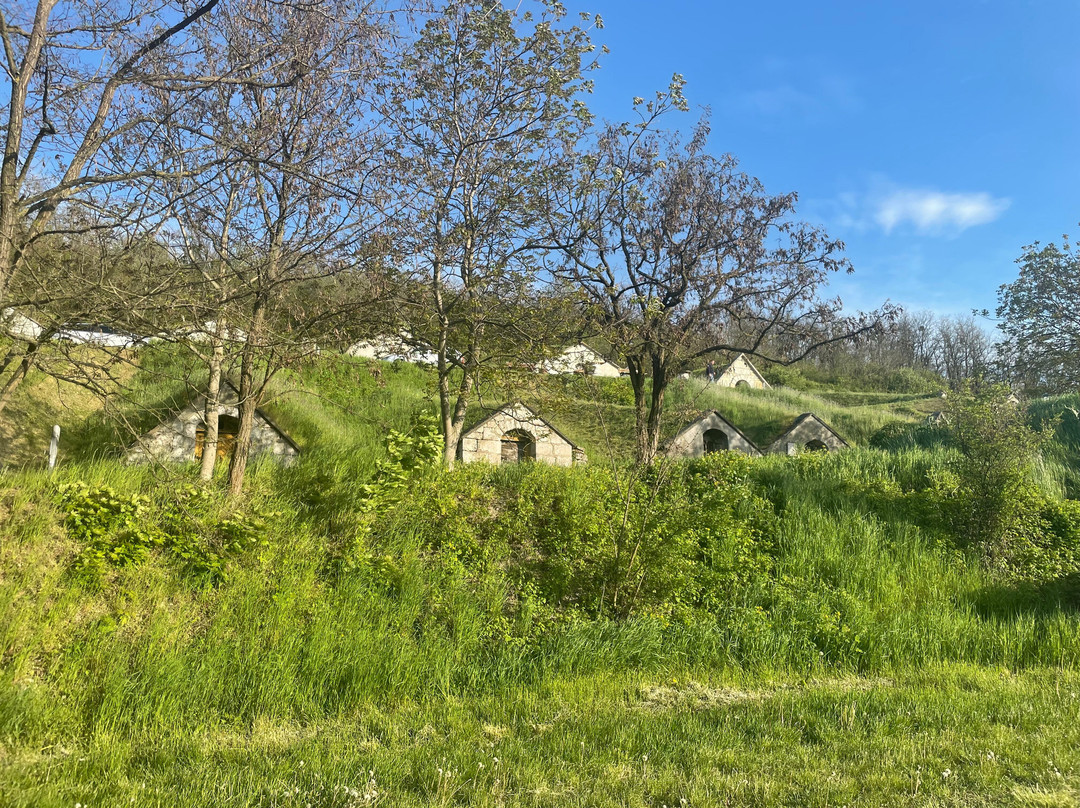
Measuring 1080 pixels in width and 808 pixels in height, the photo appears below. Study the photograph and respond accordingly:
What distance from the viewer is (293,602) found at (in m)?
6.91

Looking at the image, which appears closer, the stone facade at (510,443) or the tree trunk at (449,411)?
the tree trunk at (449,411)

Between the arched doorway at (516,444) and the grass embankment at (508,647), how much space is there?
25.4ft

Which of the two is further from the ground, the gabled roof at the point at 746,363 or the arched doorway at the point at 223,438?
the gabled roof at the point at 746,363

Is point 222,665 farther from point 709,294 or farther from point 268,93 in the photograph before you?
point 709,294

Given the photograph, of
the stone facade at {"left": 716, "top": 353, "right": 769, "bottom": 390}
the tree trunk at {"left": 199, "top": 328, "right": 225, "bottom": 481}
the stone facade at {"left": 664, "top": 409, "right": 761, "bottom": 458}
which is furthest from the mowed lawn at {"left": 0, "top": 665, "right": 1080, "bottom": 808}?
the stone facade at {"left": 716, "top": 353, "right": 769, "bottom": 390}

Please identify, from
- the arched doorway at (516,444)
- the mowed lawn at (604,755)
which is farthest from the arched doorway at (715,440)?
the mowed lawn at (604,755)

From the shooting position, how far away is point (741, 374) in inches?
1836

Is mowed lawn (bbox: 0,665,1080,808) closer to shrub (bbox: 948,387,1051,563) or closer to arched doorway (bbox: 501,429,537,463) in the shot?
shrub (bbox: 948,387,1051,563)

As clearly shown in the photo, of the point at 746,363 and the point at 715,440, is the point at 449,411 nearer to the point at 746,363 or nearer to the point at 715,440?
the point at 715,440

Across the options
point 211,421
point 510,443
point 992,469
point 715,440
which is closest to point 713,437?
point 715,440

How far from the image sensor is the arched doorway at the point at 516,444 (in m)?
18.9

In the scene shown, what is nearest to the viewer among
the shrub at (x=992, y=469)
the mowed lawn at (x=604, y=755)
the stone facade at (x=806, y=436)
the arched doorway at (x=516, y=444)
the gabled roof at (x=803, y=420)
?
the mowed lawn at (x=604, y=755)

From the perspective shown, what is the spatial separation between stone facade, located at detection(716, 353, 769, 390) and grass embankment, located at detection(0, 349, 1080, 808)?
110 ft

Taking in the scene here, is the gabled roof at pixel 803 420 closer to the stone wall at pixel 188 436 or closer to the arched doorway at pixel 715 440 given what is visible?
the arched doorway at pixel 715 440
